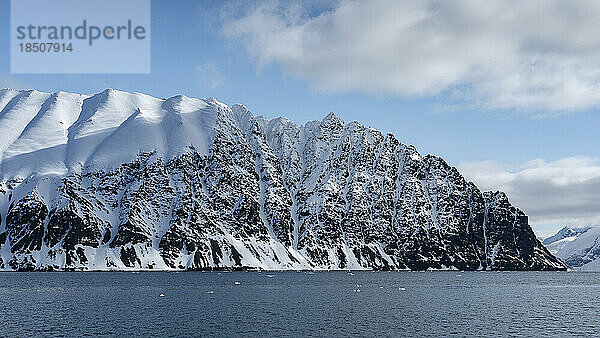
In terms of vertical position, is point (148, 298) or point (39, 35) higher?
A: point (39, 35)

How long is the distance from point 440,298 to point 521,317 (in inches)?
2048

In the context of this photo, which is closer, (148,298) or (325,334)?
(325,334)

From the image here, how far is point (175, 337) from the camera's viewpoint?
100 metres

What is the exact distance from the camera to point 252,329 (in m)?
109

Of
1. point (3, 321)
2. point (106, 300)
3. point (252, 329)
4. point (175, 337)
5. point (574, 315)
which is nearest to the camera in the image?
point (175, 337)

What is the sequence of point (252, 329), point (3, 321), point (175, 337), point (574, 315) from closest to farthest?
point (175, 337), point (252, 329), point (3, 321), point (574, 315)

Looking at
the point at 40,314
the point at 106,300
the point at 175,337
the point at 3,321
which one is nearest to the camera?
the point at 175,337

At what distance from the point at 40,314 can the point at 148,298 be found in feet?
151

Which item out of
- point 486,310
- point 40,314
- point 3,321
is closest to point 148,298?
point 40,314

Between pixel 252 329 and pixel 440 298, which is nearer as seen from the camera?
pixel 252 329

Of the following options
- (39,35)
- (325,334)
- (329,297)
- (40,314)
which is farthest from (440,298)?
(39,35)

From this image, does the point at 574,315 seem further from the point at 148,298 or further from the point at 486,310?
the point at 148,298

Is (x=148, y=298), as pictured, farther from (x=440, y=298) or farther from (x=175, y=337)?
(x=440, y=298)

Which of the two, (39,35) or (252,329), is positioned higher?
(39,35)
